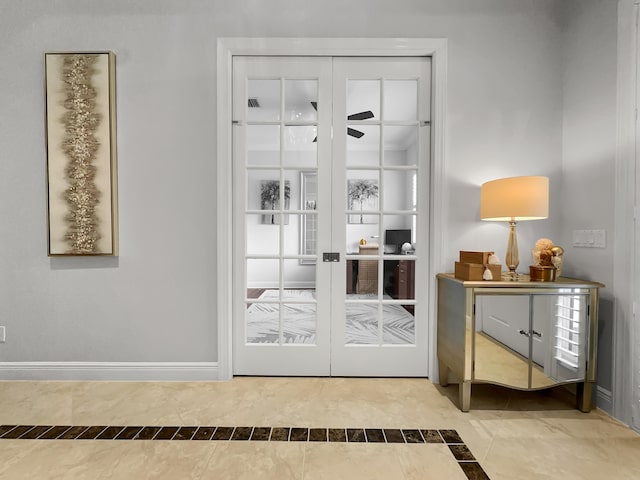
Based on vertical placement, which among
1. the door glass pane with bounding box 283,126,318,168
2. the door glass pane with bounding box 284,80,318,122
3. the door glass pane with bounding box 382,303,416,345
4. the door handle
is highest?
the door glass pane with bounding box 284,80,318,122

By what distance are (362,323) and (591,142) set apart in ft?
6.19

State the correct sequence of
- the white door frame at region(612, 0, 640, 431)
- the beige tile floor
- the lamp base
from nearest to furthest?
the beige tile floor
the white door frame at region(612, 0, 640, 431)
the lamp base

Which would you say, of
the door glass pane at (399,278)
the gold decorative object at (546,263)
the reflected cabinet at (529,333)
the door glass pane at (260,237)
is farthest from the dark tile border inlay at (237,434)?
the door glass pane at (260,237)

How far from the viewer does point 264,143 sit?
2.47 metres

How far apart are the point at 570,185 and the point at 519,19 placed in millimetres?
1190

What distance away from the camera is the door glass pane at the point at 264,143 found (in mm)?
2395

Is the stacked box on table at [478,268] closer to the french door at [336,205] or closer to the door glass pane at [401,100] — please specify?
the french door at [336,205]

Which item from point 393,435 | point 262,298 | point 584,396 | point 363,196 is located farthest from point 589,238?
point 262,298

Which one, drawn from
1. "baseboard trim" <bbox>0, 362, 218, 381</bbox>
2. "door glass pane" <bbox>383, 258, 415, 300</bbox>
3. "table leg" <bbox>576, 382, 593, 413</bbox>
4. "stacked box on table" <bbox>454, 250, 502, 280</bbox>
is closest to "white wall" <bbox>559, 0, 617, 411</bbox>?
"table leg" <bbox>576, 382, 593, 413</bbox>

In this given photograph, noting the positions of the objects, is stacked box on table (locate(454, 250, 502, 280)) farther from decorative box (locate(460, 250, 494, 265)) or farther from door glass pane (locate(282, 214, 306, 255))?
door glass pane (locate(282, 214, 306, 255))

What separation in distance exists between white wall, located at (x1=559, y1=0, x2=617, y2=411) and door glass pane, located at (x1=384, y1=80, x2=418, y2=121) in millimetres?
1007

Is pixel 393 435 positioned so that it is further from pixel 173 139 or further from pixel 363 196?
pixel 173 139

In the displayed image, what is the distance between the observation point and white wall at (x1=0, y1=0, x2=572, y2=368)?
2299 millimetres

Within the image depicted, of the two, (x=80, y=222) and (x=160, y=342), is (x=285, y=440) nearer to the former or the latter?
(x=160, y=342)
